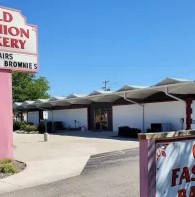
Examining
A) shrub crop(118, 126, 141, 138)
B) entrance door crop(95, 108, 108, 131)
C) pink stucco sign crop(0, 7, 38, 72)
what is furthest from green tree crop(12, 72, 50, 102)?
pink stucco sign crop(0, 7, 38, 72)

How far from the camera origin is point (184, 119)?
27.9 metres

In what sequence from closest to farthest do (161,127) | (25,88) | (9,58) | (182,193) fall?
(182,193), (9,58), (161,127), (25,88)

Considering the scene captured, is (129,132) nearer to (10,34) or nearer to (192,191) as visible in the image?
(10,34)

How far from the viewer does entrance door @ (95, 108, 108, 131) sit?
37344 mm

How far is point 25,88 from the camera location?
62000mm

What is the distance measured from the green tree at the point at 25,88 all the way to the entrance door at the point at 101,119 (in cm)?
2501

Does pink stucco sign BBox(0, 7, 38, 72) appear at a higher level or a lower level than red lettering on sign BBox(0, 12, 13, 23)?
lower

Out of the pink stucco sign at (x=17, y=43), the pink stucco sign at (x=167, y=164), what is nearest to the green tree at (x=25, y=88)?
the pink stucco sign at (x=17, y=43)

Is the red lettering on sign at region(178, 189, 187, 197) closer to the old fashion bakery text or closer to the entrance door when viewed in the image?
the old fashion bakery text

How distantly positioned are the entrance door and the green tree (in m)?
25.0

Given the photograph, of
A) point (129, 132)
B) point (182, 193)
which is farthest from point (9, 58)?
point (129, 132)

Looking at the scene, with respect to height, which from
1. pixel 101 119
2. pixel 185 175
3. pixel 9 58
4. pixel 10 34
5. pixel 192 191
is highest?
pixel 10 34

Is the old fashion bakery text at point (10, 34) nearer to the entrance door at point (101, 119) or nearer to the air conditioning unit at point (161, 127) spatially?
the air conditioning unit at point (161, 127)

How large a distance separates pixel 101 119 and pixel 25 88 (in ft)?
89.3
